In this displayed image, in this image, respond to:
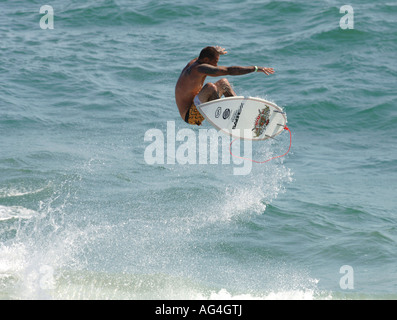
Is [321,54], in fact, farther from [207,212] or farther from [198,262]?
[198,262]

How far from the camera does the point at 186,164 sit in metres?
16.5

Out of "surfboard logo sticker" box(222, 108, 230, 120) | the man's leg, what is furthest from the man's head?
"surfboard logo sticker" box(222, 108, 230, 120)

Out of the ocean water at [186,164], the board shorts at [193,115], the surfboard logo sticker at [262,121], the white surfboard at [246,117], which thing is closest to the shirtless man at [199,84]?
the board shorts at [193,115]

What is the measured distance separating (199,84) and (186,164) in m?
6.53

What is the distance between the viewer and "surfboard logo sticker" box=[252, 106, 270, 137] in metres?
10.9

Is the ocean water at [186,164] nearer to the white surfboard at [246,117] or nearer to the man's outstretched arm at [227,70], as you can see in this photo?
the white surfboard at [246,117]

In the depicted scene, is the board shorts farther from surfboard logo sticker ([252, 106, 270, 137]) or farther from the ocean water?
the ocean water

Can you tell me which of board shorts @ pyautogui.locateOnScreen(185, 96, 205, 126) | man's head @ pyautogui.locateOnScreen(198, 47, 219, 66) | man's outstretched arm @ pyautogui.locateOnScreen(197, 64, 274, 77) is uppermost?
man's head @ pyautogui.locateOnScreen(198, 47, 219, 66)

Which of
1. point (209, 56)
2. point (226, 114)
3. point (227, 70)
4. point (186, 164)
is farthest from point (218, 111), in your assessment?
point (186, 164)

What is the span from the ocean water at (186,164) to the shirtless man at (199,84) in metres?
3.12

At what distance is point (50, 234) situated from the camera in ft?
40.5

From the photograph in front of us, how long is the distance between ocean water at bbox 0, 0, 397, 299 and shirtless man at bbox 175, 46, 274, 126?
10.2ft

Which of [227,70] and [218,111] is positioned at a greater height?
[227,70]

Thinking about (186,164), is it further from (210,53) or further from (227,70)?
(227,70)
